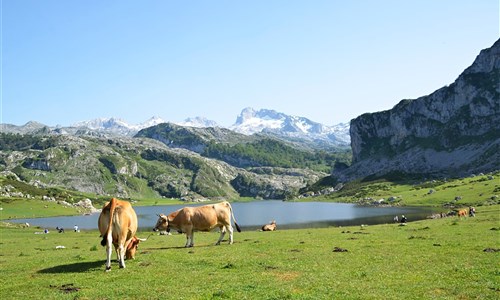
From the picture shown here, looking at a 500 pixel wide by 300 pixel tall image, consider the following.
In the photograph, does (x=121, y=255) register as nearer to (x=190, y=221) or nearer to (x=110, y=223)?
(x=110, y=223)

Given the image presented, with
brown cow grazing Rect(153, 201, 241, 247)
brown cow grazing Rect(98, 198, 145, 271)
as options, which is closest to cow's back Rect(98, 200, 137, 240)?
brown cow grazing Rect(98, 198, 145, 271)

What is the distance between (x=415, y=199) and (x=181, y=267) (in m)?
171

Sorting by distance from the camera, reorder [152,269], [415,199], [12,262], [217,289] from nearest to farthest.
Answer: [217,289]
[152,269]
[12,262]
[415,199]

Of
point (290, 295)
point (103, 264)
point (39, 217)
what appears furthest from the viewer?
point (39, 217)

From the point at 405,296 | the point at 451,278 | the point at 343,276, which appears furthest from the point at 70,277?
the point at 451,278

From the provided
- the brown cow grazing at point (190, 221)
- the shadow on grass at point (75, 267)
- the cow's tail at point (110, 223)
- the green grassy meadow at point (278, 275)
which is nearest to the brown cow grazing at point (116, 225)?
the cow's tail at point (110, 223)

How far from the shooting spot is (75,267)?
24250 mm

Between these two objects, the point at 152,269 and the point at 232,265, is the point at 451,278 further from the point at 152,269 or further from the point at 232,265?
the point at 152,269

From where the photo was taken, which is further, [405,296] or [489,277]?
[489,277]

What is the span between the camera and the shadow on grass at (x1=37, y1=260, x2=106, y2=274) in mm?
23094

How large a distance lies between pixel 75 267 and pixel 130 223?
14.0ft

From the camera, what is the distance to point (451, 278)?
717 inches

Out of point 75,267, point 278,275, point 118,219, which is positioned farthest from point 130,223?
point 278,275

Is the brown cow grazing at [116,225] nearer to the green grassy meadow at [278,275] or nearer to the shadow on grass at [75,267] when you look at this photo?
the green grassy meadow at [278,275]
